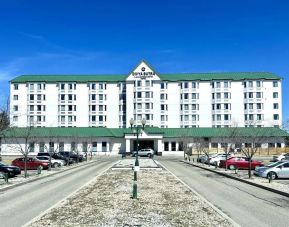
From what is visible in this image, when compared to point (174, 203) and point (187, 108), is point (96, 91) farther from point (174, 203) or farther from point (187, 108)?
point (174, 203)

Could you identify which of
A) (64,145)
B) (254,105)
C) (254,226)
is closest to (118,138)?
(64,145)

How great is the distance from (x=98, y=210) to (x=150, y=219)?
2.59m

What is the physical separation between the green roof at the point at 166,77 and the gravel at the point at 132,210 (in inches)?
3006

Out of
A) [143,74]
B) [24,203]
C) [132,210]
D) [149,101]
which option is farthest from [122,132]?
[132,210]

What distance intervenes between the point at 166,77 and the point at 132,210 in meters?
82.5

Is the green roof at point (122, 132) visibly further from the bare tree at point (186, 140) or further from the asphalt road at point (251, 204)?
the asphalt road at point (251, 204)

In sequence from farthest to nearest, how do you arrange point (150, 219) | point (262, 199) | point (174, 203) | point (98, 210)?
point (262, 199) < point (174, 203) < point (98, 210) < point (150, 219)

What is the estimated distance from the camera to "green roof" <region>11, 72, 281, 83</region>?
9562 cm

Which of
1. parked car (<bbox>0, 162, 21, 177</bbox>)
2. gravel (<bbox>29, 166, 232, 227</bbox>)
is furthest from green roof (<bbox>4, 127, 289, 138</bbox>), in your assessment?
gravel (<bbox>29, 166, 232, 227</bbox>)

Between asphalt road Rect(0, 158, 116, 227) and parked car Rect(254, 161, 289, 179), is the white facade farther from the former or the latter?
asphalt road Rect(0, 158, 116, 227)

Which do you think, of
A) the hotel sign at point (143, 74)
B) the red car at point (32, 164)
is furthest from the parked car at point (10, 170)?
the hotel sign at point (143, 74)

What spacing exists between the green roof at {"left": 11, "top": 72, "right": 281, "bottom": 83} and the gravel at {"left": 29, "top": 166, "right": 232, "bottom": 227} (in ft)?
250

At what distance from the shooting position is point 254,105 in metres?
94.5

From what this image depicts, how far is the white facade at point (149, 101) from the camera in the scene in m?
93.4
